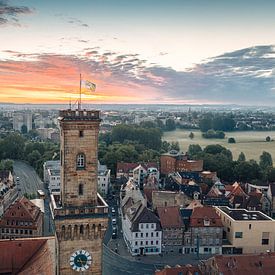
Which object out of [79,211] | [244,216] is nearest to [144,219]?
[244,216]

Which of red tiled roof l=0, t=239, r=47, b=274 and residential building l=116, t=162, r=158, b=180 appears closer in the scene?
red tiled roof l=0, t=239, r=47, b=274

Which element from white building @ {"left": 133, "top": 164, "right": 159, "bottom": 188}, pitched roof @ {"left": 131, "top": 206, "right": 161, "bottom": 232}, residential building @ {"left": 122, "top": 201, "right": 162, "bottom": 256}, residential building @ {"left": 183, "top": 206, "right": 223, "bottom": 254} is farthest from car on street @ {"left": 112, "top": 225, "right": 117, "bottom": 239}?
white building @ {"left": 133, "top": 164, "right": 159, "bottom": 188}

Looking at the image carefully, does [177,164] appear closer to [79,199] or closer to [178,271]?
[178,271]

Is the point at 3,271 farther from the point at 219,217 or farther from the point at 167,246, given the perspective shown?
the point at 219,217

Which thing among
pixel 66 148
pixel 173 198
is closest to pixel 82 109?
pixel 66 148

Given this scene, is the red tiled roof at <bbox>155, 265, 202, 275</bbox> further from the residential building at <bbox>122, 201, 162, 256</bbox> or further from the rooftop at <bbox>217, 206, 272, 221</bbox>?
the rooftop at <bbox>217, 206, 272, 221</bbox>

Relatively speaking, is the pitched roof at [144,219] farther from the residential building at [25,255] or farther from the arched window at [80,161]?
the arched window at [80,161]

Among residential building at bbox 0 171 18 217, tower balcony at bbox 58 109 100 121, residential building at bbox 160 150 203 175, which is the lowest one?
residential building at bbox 0 171 18 217
